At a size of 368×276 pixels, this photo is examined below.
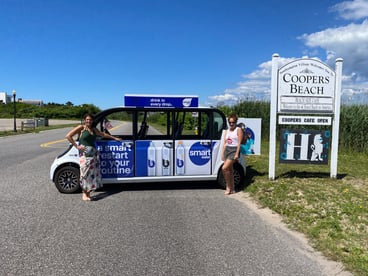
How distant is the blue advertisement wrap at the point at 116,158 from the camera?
7109 mm

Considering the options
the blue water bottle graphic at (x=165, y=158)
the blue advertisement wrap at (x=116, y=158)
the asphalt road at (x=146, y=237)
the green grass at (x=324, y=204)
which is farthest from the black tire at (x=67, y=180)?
the green grass at (x=324, y=204)

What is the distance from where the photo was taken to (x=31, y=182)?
8.22 meters

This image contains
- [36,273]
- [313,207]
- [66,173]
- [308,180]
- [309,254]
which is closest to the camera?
[36,273]

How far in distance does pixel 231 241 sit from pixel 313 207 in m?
2.15

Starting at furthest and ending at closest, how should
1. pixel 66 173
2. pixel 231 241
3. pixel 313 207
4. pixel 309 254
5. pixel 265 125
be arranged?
pixel 265 125
pixel 66 173
pixel 313 207
pixel 231 241
pixel 309 254

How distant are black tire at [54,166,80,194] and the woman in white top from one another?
126 inches

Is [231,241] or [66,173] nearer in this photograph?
[231,241]

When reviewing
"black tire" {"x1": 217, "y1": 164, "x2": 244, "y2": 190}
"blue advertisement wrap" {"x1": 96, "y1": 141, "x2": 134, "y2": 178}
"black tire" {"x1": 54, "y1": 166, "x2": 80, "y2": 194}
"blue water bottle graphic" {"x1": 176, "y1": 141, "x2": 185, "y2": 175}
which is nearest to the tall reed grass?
"black tire" {"x1": 217, "y1": 164, "x2": 244, "y2": 190}

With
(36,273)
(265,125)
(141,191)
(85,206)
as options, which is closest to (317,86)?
(141,191)

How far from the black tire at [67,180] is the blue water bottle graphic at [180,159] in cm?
218

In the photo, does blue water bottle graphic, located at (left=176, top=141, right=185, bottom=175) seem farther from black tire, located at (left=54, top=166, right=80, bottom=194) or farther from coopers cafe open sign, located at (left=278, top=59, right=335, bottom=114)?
coopers cafe open sign, located at (left=278, top=59, right=335, bottom=114)

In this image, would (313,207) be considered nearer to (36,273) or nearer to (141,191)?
(141,191)

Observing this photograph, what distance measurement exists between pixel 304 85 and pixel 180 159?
139 inches

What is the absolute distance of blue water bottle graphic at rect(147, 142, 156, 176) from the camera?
7305 millimetres
